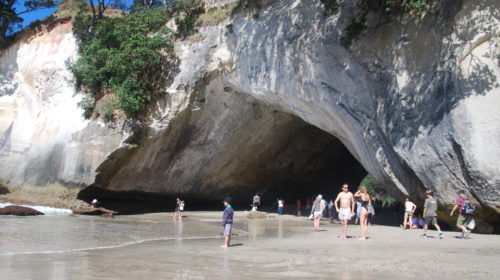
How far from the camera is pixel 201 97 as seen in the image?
1889 cm

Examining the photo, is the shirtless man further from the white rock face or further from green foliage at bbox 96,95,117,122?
green foliage at bbox 96,95,117,122

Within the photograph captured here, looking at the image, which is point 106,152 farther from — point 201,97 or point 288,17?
point 288,17

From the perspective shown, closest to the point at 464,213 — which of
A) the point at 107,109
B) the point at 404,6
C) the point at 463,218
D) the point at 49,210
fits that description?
the point at 463,218

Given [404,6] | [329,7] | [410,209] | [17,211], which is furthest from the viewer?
[17,211]

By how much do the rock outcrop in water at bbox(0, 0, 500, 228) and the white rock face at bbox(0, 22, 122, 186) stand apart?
0.21 feet

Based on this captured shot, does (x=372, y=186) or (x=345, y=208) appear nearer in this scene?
(x=345, y=208)

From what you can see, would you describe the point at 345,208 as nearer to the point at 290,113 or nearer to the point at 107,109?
the point at 290,113

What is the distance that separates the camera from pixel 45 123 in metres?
21.2

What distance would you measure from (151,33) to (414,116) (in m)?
13.1

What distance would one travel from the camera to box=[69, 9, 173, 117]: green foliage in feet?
61.8

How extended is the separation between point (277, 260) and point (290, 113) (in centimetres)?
1137

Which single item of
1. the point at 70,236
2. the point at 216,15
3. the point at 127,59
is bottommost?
the point at 70,236

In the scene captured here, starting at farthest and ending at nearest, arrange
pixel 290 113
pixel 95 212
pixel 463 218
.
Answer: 1. pixel 95 212
2. pixel 290 113
3. pixel 463 218

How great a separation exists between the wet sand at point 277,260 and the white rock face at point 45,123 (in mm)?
10685
